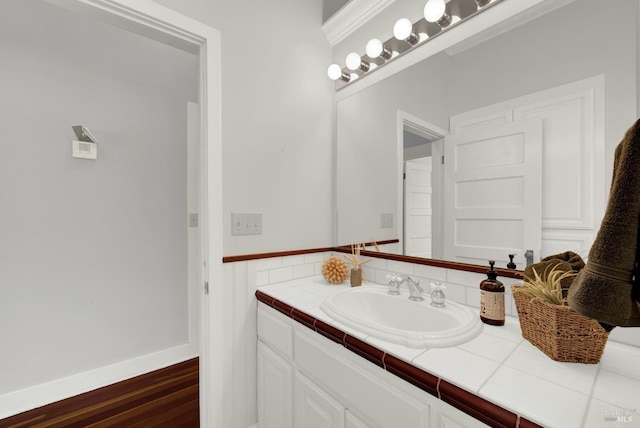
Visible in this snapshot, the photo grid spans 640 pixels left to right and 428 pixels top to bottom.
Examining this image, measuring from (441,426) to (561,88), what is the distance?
3.55ft

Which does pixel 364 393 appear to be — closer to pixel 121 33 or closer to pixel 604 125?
pixel 604 125

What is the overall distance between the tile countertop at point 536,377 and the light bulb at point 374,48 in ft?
4.44

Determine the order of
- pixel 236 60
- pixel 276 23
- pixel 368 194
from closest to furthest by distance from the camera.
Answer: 1. pixel 236 60
2. pixel 276 23
3. pixel 368 194

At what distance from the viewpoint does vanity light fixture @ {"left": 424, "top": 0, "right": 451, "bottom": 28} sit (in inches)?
45.5

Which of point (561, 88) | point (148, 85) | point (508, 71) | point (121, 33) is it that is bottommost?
point (561, 88)

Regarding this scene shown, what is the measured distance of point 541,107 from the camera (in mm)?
944

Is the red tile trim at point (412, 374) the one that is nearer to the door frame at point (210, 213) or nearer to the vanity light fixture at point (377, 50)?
the door frame at point (210, 213)

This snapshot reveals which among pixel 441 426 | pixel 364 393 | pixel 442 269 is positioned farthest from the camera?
pixel 442 269

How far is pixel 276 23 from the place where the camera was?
1476 mm

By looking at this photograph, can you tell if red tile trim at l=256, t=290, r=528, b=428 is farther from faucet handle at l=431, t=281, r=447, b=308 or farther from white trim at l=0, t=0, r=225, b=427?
white trim at l=0, t=0, r=225, b=427

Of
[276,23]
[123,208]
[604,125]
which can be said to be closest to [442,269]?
[604,125]

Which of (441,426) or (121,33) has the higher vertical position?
(121,33)

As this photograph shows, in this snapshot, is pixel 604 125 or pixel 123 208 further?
pixel 123 208

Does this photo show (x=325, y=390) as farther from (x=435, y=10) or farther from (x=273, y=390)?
(x=435, y=10)
